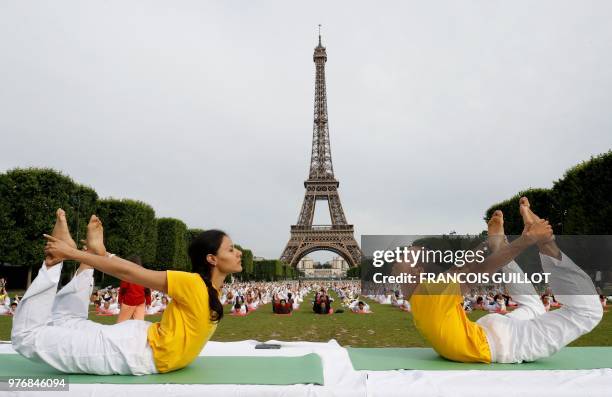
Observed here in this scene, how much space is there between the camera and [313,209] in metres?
68.1

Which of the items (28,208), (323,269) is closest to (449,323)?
(28,208)

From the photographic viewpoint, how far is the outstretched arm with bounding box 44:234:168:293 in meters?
3.08

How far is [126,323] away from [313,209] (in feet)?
212

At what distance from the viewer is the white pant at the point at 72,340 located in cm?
326

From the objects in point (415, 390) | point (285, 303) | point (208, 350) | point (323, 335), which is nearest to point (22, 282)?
point (285, 303)

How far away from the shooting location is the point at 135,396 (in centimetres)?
312

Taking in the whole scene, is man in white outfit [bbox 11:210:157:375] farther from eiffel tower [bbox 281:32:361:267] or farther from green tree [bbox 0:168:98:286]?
eiffel tower [bbox 281:32:361:267]

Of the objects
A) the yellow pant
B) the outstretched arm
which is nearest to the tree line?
the outstretched arm

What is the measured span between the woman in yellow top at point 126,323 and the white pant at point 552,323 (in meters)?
2.29

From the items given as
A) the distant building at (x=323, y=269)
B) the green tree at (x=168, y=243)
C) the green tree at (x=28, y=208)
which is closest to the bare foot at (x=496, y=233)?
the green tree at (x=28, y=208)

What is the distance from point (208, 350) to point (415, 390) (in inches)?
95.1

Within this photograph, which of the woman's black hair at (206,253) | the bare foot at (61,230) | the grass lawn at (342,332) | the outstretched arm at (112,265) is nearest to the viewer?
the outstretched arm at (112,265)

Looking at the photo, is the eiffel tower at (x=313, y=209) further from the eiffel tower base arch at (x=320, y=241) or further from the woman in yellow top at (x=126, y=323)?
the woman in yellow top at (x=126, y=323)

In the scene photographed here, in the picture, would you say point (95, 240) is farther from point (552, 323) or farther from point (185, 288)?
point (552, 323)
